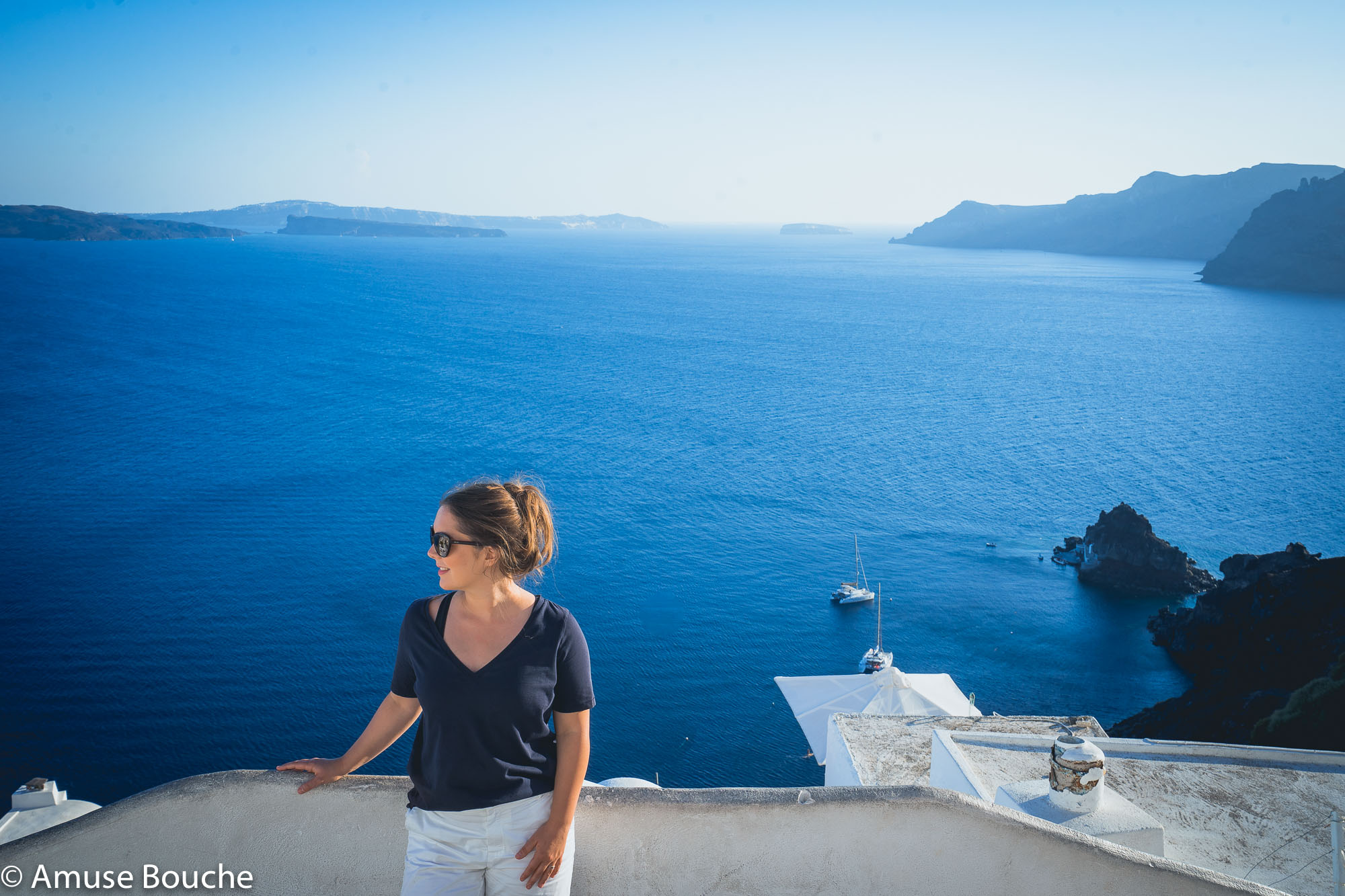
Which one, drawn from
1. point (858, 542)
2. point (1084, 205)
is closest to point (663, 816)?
point (858, 542)

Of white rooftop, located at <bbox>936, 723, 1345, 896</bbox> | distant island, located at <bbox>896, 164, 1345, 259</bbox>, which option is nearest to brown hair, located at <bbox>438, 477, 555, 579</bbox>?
white rooftop, located at <bbox>936, 723, 1345, 896</bbox>

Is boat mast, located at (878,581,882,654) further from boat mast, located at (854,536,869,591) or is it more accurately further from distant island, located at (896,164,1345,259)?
distant island, located at (896,164,1345,259)

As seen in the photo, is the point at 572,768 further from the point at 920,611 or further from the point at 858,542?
the point at 858,542

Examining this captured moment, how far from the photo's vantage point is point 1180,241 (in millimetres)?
153125

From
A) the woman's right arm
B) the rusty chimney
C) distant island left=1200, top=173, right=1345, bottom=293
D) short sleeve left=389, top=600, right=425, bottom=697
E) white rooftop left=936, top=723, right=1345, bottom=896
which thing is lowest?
white rooftop left=936, top=723, right=1345, bottom=896

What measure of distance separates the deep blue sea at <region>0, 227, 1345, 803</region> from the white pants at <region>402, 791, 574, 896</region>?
712 inches

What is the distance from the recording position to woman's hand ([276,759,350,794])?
2.74 m

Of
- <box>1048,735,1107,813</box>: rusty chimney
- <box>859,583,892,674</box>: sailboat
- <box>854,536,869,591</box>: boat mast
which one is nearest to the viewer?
<box>1048,735,1107,813</box>: rusty chimney

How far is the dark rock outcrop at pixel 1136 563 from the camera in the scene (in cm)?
3050

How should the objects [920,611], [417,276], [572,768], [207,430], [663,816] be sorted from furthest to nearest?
[417,276] < [207,430] < [920,611] < [663,816] < [572,768]

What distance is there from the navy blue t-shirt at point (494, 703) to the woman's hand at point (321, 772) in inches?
18.4

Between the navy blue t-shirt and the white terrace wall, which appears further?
the white terrace wall

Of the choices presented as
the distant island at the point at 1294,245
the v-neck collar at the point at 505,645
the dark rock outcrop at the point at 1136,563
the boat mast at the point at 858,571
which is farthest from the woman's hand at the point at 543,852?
the distant island at the point at 1294,245

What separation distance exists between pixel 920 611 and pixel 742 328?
56.5 meters
